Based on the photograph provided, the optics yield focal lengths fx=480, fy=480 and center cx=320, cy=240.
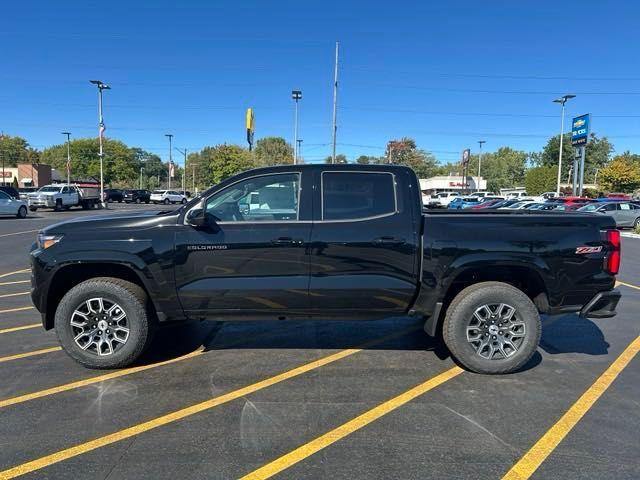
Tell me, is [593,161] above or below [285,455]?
above

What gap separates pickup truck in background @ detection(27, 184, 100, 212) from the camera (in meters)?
33.2

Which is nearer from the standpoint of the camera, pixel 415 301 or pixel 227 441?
pixel 227 441

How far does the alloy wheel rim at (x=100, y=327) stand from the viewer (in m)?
4.45

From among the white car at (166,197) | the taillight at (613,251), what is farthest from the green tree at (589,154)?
the taillight at (613,251)

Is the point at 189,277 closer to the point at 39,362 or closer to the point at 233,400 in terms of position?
the point at 233,400

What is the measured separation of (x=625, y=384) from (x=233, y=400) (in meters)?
3.45

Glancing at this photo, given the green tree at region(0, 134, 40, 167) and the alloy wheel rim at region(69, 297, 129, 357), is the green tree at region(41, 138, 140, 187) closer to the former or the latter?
the green tree at region(0, 134, 40, 167)

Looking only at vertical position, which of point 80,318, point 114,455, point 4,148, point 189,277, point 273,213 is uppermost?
point 4,148

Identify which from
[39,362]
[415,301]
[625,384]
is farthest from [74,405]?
[625,384]

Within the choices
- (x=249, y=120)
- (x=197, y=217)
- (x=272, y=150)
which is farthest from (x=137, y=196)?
(x=197, y=217)

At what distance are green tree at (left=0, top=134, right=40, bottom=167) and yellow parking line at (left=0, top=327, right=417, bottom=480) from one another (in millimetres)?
114448

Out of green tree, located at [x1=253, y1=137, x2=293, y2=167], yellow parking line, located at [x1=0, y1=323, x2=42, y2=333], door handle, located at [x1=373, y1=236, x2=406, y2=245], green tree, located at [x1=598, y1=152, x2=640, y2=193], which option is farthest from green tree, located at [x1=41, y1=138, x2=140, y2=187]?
door handle, located at [x1=373, y1=236, x2=406, y2=245]

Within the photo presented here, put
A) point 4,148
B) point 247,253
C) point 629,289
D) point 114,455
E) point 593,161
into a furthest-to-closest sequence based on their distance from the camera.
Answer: point 593,161 → point 4,148 → point 629,289 → point 247,253 → point 114,455

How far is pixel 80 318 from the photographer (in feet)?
14.7
